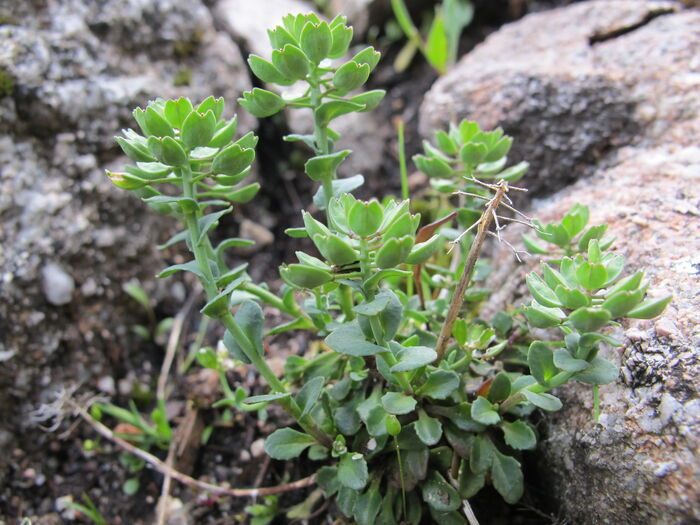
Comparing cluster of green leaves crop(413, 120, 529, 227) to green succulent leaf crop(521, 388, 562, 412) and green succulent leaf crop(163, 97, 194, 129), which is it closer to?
green succulent leaf crop(521, 388, 562, 412)

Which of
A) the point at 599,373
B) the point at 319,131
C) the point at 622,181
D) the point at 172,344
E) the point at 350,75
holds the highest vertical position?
the point at 350,75

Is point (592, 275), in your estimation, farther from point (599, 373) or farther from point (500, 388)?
point (500, 388)

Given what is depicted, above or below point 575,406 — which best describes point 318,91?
above

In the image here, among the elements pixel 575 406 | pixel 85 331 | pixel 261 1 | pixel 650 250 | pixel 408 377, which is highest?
pixel 261 1

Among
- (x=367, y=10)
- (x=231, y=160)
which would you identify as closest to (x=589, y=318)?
(x=231, y=160)

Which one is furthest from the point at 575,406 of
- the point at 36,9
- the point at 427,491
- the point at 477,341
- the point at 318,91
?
the point at 36,9

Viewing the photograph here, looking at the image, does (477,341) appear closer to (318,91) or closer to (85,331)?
(318,91)
